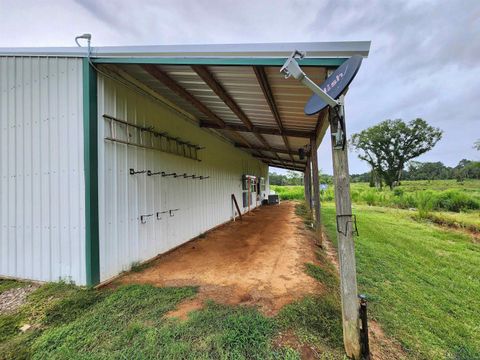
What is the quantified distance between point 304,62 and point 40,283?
4.54 meters

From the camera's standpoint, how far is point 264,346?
6.15 ft

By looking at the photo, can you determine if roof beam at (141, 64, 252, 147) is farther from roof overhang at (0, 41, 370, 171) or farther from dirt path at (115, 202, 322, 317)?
dirt path at (115, 202, 322, 317)

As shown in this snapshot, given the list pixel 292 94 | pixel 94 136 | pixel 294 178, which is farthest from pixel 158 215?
pixel 294 178

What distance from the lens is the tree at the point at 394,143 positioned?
30344 mm

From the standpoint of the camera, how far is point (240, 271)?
376 centimetres

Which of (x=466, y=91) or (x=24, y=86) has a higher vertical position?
(x=466, y=91)

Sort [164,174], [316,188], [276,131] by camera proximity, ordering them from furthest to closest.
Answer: [316,188], [276,131], [164,174]

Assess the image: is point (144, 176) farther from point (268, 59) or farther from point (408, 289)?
point (408, 289)

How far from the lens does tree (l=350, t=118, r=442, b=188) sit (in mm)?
30344

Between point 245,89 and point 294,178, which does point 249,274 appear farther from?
point 294,178

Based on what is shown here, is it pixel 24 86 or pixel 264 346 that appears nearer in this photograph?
pixel 264 346

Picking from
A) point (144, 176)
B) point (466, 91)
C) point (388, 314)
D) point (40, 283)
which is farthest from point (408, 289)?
point (466, 91)

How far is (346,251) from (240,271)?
227 cm

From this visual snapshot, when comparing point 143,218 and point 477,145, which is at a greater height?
point 477,145
